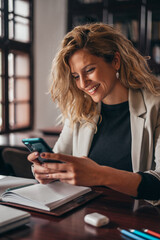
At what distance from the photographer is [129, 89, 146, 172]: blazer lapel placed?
5.31 ft

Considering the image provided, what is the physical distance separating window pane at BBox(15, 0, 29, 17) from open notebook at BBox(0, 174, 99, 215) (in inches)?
188

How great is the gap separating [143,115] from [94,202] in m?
0.63

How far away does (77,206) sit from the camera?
115 cm

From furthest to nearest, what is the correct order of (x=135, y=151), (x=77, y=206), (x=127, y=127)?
(x=127, y=127) → (x=135, y=151) → (x=77, y=206)

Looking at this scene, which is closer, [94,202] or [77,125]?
[94,202]

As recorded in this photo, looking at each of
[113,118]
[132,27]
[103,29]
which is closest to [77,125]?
[113,118]

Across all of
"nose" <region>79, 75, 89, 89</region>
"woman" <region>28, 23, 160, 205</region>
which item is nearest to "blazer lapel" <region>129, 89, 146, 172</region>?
"woman" <region>28, 23, 160, 205</region>

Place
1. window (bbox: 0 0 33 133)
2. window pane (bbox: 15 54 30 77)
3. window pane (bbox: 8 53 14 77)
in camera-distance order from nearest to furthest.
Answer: window (bbox: 0 0 33 133) < window pane (bbox: 8 53 14 77) < window pane (bbox: 15 54 30 77)

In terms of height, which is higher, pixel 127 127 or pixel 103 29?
pixel 103 29

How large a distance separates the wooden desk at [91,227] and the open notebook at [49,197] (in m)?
0.04

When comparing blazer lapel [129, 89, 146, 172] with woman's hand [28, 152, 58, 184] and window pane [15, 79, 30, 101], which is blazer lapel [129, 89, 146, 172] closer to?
woman's hand [28, 152, 58, 184]

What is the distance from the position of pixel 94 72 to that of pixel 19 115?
4.31m

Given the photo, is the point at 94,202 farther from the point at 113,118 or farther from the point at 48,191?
the point at 113,118

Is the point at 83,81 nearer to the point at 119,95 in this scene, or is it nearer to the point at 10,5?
the point at 119,95
